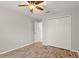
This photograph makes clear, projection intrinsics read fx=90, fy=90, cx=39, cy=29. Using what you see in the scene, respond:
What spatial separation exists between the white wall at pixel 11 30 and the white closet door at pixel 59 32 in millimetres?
1591

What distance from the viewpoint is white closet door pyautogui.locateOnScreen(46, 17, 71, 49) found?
14.8 feet

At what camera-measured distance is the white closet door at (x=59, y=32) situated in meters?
4.51

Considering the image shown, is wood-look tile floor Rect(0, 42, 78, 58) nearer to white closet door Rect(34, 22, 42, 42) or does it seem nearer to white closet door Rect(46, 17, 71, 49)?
white closet door Rect(46, 17, 71, 49)

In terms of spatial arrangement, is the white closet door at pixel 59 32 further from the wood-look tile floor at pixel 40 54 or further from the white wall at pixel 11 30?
the white wall at pixel 11 30

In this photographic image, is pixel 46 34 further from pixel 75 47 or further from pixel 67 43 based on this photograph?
pixel 75 47

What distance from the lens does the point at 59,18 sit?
195 inches

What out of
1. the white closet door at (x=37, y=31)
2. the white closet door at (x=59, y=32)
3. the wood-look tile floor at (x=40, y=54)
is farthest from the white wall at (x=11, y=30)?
the white closet door at (x=37, y=31)

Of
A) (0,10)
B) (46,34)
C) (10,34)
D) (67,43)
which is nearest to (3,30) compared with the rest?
(10,34)

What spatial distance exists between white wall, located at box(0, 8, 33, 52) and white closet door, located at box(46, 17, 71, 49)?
5.22 feet

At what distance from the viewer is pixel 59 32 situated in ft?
16.3

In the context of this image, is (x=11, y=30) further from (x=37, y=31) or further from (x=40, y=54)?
(x=37, y=31)

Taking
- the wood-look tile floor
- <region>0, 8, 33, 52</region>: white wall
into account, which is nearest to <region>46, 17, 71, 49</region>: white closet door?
the wood-look tile floor

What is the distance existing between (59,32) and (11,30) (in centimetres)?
254

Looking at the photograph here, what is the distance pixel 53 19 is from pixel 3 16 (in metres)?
2.81
